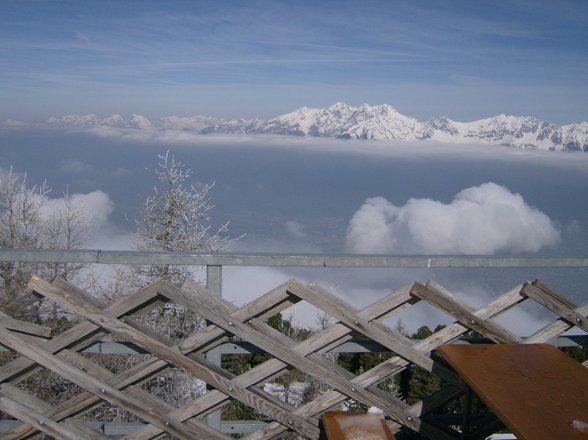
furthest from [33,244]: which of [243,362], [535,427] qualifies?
[535,427]

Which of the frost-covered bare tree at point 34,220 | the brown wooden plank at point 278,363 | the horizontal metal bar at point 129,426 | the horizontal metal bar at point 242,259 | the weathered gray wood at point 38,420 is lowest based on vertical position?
the frost-covered bare tree at point 34,220

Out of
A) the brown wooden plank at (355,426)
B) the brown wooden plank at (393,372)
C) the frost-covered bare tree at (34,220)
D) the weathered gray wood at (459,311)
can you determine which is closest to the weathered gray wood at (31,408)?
the brown wooden plank at (393,372)

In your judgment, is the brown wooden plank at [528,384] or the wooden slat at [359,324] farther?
the wooden slat at [359,324]

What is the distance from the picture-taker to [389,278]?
144 m

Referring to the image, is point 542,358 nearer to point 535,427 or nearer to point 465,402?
A: point 465,402

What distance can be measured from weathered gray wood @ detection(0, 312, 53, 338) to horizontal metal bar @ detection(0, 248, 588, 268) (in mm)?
282

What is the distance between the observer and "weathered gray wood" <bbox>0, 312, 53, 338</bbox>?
293 cm

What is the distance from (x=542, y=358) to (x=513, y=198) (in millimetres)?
192379

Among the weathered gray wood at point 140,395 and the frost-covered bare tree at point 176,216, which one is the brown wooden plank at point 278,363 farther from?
the frost-covered bare tree at point 176,216

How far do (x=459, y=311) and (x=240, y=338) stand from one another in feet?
3.54

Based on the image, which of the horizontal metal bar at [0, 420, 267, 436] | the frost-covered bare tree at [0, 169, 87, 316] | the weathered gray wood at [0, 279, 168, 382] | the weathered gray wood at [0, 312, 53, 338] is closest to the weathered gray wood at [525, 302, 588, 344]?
the horizontal metal bar at [0, 420, 267, 436]

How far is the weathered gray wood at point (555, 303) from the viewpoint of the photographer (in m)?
3.09

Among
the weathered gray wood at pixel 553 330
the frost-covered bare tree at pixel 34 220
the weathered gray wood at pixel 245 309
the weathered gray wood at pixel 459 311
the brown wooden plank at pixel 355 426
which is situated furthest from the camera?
the frost-covered bare tree at pixel 34 220

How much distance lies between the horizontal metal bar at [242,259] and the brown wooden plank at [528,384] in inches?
16.9
